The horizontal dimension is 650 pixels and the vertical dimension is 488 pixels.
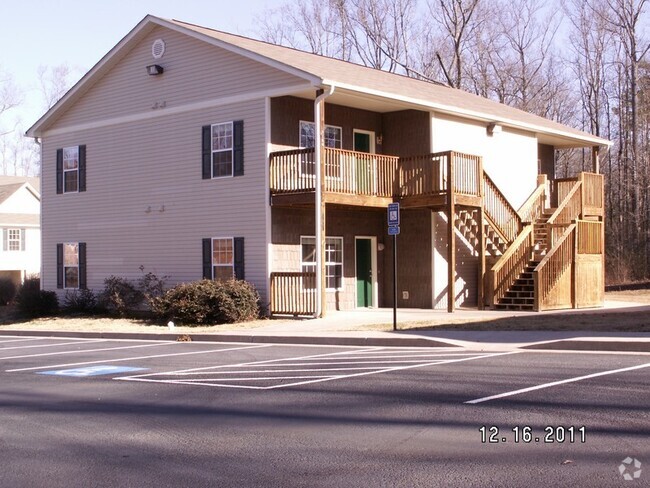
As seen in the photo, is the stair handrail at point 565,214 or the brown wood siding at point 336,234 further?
the stair handrail at point 565,214

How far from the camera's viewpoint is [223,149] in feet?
80.5

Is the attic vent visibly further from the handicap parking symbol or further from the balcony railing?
the handicap parking symbol

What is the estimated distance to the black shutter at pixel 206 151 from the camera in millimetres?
24828

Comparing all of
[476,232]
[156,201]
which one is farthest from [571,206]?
[156,201]

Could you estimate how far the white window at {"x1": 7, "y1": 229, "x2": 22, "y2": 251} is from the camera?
47.2 meters

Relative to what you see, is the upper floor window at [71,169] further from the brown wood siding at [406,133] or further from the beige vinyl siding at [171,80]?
the brown wood siding at [406,133]

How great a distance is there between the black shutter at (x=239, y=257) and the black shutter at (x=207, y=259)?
1163 millimetres

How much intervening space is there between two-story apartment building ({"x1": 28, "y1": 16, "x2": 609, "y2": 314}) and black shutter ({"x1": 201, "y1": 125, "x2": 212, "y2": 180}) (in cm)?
6

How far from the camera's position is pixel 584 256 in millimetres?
25406

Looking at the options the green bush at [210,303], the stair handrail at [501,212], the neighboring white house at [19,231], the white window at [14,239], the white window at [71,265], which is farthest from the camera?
the white window at [14,239]

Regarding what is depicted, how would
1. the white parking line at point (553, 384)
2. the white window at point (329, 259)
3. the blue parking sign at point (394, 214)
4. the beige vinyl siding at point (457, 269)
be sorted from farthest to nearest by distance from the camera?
the beige vinyl siding at point (457, 269)
the white window at point (329, 259)
the blue parking sign at point (394, 214)
the white parking line at point (553, 384)

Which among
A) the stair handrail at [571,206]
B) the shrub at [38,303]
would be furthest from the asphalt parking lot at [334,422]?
the shrub at [38,303]
